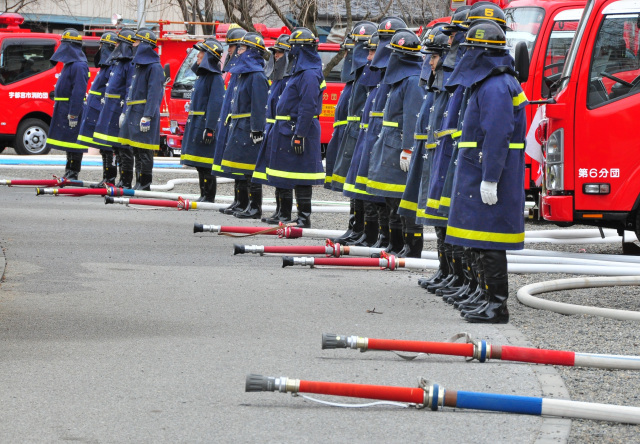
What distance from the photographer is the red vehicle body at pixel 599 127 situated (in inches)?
387

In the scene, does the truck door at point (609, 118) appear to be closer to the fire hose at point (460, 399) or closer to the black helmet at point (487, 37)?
the black helmet at point (487, 37)

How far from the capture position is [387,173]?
1000 centimetres

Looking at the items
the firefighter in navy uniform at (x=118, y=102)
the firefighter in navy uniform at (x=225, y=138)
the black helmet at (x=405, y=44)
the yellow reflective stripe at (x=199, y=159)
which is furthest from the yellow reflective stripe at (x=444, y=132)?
the firefighter in navy uniform at (x=118, y=102)

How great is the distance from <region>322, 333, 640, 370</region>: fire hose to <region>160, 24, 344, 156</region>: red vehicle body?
1746cm

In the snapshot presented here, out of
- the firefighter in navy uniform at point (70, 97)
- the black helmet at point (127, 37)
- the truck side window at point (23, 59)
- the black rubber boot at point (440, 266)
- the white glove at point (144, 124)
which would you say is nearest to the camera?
the black rubber boot at point (440, 266)

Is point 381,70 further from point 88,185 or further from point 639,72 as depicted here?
point 88,185

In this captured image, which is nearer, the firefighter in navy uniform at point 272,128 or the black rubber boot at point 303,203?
the black rubber boot at point 303,203

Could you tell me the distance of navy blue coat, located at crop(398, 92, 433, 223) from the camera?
9.02m

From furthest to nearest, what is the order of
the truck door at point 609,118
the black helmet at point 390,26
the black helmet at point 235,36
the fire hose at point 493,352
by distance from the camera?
the black helmet at point 235,36, the black helmet at point 390,26, the truck door at point 609,118, the fire hose at point 493,352

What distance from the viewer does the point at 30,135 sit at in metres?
23.4

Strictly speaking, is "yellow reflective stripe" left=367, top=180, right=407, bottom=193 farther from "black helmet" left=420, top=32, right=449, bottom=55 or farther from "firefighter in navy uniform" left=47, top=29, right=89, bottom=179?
"firefighter in navy uniform" left=47, top=29, right=89, bottom=179

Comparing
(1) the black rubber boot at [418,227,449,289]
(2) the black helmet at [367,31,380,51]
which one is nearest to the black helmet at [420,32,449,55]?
(1) the black rubber boot at [418,227,449,289]

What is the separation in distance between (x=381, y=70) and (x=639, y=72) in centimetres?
246

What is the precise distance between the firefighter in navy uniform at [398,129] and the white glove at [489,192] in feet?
7.97
